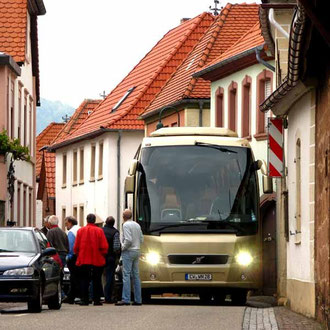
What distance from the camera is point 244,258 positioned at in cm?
2728

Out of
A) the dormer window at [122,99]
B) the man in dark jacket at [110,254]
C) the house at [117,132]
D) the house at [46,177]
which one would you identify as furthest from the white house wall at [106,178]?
the man in dark jacket at [110,254]

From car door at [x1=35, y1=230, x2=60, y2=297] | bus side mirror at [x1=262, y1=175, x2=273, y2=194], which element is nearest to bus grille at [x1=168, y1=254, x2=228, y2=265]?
bus side mirror at [x1=262, y1=175, x2=273, y2=194]

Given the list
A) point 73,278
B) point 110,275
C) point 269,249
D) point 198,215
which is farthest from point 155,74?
point 73,278

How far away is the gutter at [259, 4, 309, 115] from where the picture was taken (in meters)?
17.4

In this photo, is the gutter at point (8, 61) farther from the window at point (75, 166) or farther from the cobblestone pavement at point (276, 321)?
the window at point (75, 166)

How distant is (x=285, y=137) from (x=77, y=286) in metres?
5.76

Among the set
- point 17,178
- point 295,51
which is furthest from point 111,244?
point 17,178

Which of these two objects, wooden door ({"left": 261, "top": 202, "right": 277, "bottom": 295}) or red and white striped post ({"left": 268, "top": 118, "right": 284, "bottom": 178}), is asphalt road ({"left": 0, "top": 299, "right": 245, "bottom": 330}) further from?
wooden door ({"left": 261, "top": 202, "right": 277, "bottom": 295})

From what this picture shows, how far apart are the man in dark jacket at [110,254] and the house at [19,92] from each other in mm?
11439

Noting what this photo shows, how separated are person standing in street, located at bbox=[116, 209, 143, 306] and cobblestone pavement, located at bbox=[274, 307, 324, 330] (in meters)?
3.83

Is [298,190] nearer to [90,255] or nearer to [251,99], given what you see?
[90,255]

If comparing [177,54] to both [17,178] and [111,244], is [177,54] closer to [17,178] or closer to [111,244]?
[17,178]

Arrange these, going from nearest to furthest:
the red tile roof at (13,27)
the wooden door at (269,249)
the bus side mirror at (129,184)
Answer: the bus side mirror at (129,184) < the wooden door at (269,249) < the red tile roof at (13,27)

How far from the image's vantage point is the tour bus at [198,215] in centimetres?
2716
